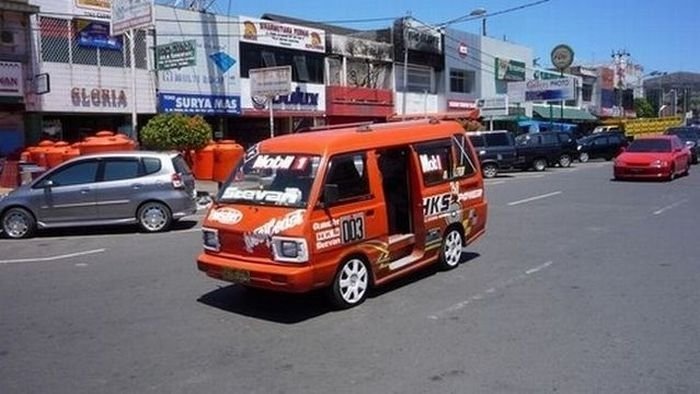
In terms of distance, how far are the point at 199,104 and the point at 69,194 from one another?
1622 centimetres

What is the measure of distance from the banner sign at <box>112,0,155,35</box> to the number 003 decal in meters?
16.9

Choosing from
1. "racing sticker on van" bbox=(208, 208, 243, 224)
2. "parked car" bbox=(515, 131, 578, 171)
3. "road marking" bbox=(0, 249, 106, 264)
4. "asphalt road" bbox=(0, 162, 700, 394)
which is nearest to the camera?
"asphalt road" bbox=(0, 162, 700, 394)

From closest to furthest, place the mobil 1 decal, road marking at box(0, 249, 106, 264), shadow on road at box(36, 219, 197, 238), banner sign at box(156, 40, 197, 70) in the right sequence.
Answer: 1. the mobil 1 decal
2. road marking at box(0, 249, 106, 264)
3. shadow on road at box(36, 219, 197, 238)
4. banner sign at box(156, 40, 197, 70)

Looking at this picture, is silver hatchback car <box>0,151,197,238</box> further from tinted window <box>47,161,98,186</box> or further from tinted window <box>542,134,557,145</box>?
tinted window <box>542,134,557,145</box>

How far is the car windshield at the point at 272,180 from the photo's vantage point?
7.40 m

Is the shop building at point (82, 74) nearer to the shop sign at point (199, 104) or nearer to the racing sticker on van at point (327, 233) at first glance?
the shop sign at point (199, 104)

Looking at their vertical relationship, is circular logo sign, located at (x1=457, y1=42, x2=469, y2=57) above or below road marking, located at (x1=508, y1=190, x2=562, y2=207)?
above

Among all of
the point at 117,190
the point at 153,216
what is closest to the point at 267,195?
the point at 153,216

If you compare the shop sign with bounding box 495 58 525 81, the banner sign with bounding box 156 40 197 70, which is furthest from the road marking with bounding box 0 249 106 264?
the shop sign with bounding box 495 58 525 81

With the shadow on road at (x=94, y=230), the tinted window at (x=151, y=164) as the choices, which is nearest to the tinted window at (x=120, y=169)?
the tinted window at (x=151, y=164)

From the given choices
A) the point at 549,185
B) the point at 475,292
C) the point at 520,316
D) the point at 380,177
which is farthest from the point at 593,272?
the point at 549,185

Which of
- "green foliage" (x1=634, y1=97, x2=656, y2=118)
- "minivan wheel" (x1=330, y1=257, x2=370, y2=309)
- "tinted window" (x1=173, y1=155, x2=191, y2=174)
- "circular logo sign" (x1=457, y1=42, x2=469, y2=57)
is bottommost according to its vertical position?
"minivan wheel" (x1=330, y1=257, x2=370, y2=309)

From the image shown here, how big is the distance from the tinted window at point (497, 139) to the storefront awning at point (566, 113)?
3068cm

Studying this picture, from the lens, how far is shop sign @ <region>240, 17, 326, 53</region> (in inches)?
1248
